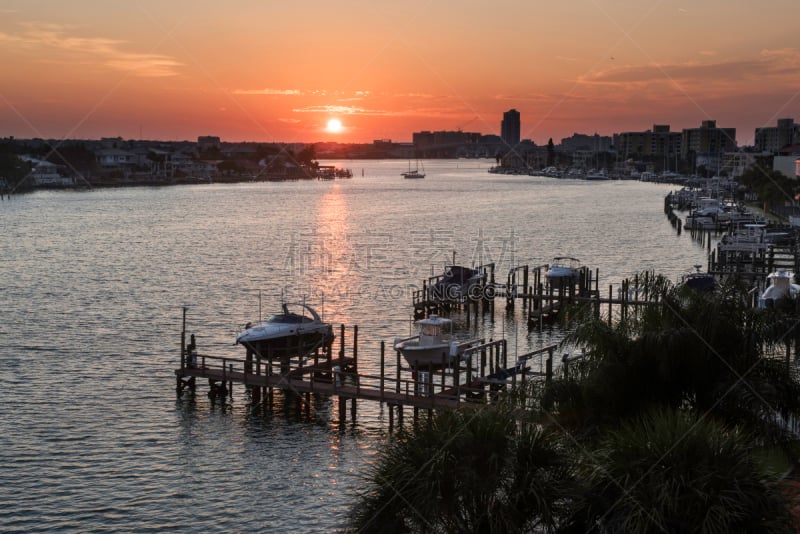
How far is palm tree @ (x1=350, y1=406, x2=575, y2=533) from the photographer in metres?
12.2

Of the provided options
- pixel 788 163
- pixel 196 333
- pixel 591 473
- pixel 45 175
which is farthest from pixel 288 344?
pixel 45 175

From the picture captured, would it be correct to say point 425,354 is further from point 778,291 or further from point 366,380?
point 778,291

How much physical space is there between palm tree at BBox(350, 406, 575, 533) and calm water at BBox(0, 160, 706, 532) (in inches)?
356

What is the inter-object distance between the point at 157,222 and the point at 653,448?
4100 inches

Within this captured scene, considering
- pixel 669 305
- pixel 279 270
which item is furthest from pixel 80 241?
pixel 669 305

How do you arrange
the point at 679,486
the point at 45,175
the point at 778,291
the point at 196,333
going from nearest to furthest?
1. the point at 679,486
2. the point at 778,291
3. the point at 196,333
4. the point at 45,175

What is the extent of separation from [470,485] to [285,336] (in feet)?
71.8

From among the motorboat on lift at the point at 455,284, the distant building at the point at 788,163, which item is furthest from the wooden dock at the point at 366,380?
the distant building at the point at 788,163

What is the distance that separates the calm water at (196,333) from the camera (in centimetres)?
2272

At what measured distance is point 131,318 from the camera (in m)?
45.5

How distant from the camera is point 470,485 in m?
12.2

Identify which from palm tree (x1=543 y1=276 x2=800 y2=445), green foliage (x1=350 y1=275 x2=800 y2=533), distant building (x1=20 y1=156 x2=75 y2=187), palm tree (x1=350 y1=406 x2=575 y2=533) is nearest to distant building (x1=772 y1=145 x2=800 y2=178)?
palm tree (x1=543 y1=276 x2=800 y2=445)

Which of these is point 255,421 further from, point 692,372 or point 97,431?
point 692,372

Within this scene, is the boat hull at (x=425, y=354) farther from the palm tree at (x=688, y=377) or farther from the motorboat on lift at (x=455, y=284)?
the motorboat on lift at (x=455, y=284)
